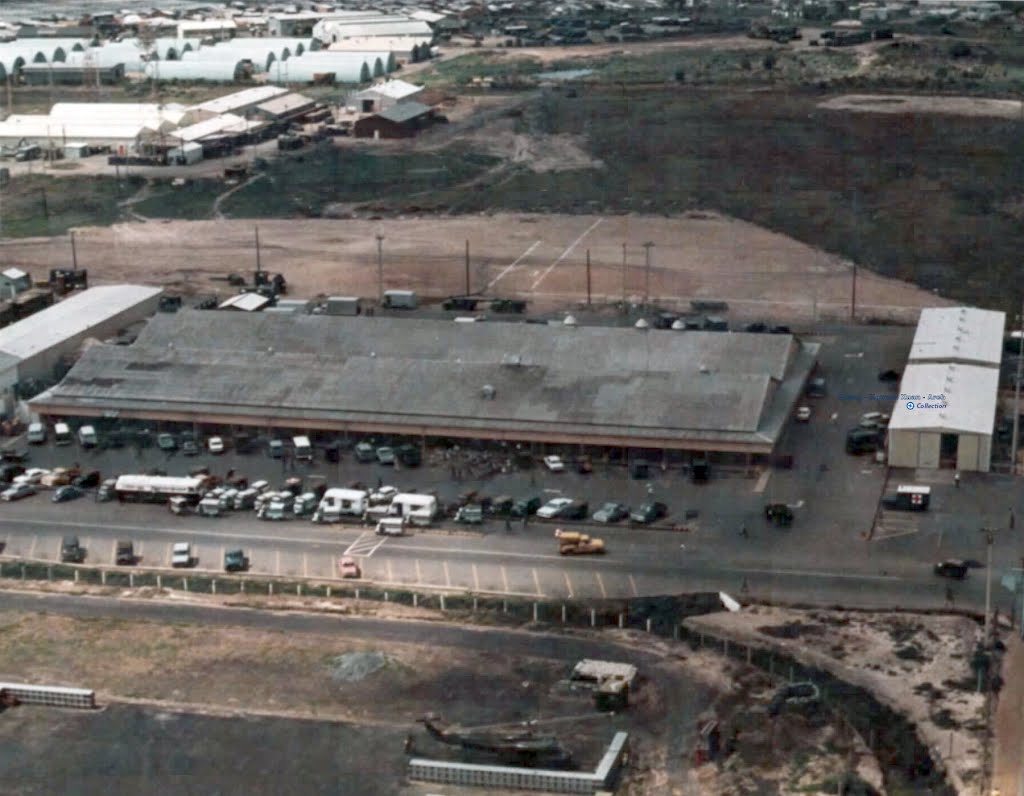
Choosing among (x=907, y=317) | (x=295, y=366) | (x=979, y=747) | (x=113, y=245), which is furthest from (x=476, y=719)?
(x=113, y=245)

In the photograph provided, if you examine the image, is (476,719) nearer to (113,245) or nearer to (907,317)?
(907,317)

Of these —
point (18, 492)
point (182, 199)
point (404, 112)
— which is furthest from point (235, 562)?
point (404, 112)

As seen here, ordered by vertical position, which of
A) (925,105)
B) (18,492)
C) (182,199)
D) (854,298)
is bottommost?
(18,492)

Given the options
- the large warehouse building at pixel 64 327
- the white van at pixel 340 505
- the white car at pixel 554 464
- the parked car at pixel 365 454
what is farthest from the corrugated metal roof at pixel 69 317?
the white car at pixel 554 464

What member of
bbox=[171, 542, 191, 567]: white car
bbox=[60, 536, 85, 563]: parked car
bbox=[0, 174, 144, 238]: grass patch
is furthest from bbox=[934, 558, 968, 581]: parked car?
bbox=[0, 174, 144, 238]: grass patch

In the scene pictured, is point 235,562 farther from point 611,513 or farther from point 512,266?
point 512,266

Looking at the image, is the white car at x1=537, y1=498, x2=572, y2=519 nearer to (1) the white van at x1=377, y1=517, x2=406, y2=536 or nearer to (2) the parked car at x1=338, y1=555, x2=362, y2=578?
(1) the white van at x1=377, y1=517, x2=406, y2=536
